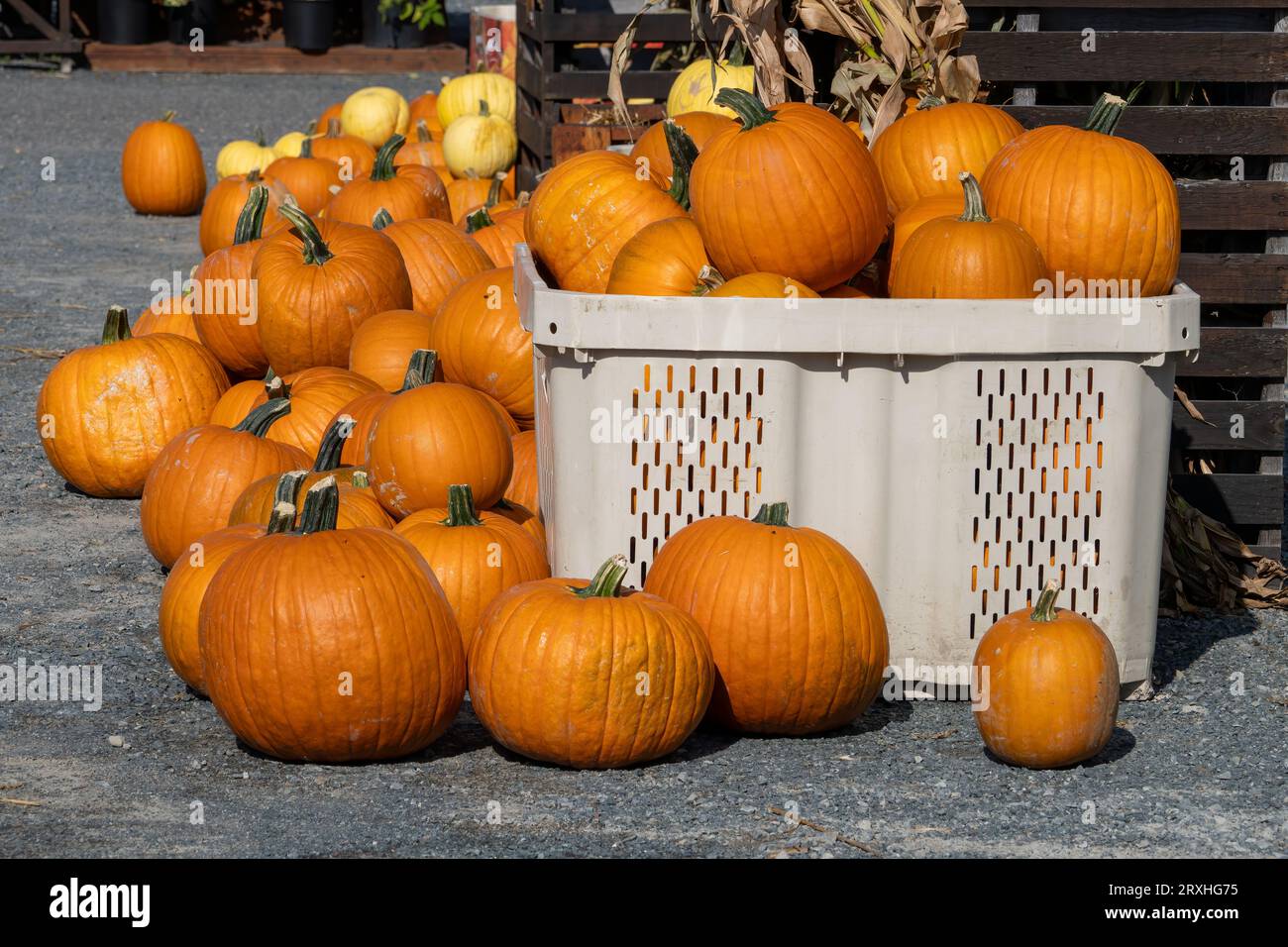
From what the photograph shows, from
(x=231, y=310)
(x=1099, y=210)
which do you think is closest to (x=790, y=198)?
(x=1099, y=210)

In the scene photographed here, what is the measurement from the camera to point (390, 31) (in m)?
17.0

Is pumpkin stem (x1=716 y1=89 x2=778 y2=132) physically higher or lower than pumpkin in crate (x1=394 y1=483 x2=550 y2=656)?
higher

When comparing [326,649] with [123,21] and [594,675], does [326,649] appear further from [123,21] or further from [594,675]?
[123,21]

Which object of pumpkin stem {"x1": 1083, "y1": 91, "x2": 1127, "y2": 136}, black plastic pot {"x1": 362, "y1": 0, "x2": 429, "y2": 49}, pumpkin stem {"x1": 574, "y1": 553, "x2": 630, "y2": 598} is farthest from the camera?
black plastic pot {"x1": 362, "y1": 0, "x2": 429, "y2": 49}

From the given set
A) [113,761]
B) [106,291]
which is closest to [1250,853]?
[113,761]

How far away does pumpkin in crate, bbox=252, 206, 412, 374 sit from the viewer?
5.15 metres

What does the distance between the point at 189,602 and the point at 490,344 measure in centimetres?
140

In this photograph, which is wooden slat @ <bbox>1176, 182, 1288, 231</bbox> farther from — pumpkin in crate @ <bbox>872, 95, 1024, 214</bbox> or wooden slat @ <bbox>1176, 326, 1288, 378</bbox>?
pumpkin in crate @ <bbox>872, 95, 1024, 214</bbox>

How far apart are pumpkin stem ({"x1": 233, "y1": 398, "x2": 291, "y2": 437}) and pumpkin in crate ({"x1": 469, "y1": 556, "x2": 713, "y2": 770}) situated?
143 centimetres

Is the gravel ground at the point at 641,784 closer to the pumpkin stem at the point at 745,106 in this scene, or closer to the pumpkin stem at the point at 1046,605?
the pumpkin stem at the point at 1046,605

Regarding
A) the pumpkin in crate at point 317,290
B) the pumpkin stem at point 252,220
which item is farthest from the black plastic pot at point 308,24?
the pumpkin in crate at point 317,290

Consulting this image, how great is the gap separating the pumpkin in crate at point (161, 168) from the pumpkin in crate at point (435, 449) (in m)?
6.80

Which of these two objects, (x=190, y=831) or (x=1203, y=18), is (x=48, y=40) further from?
(x=190, y=831)

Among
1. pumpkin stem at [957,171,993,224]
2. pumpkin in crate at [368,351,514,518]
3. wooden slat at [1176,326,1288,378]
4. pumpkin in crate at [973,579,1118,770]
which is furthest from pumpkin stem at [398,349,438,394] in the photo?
wooden slat at [1176,326,1288,378]
